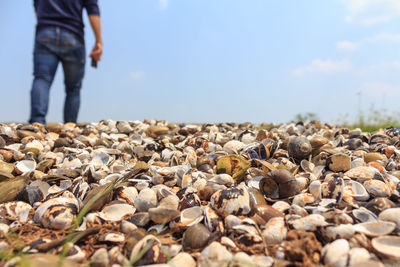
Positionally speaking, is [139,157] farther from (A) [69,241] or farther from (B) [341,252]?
(B) [341,252]

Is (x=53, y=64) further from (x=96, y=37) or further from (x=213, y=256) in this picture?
(x=213, y=256)

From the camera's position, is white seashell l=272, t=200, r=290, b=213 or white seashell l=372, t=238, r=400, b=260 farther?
white seashell l=272, t=200, r=290, b=213

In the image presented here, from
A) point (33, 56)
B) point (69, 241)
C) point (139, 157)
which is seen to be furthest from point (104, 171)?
point (33, 56)

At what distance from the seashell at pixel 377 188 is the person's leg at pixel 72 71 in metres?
5.17

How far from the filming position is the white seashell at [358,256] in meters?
1.27

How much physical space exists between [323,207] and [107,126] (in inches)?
148

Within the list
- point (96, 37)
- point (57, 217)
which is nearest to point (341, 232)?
point (57, 217)

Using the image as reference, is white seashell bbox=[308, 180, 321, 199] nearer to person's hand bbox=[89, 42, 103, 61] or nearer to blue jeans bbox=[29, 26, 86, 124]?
blue jeans bbox=[29, 26, 86, 124]

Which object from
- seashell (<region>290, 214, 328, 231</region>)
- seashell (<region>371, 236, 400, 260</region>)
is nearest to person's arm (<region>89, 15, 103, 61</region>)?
seashell (<region>290, 214, 328, 231</region>)

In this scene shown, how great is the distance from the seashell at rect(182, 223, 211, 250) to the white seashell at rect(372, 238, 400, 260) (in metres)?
0.71

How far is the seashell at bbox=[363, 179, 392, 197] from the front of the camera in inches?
72.7

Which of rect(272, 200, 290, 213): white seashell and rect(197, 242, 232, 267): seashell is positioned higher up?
rect(272, 200, 290, 213): white seashell

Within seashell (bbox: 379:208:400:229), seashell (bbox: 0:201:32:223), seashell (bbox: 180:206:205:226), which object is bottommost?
seashell (bbox: 0:201:32:223)

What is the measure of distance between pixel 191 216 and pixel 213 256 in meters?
0.37
